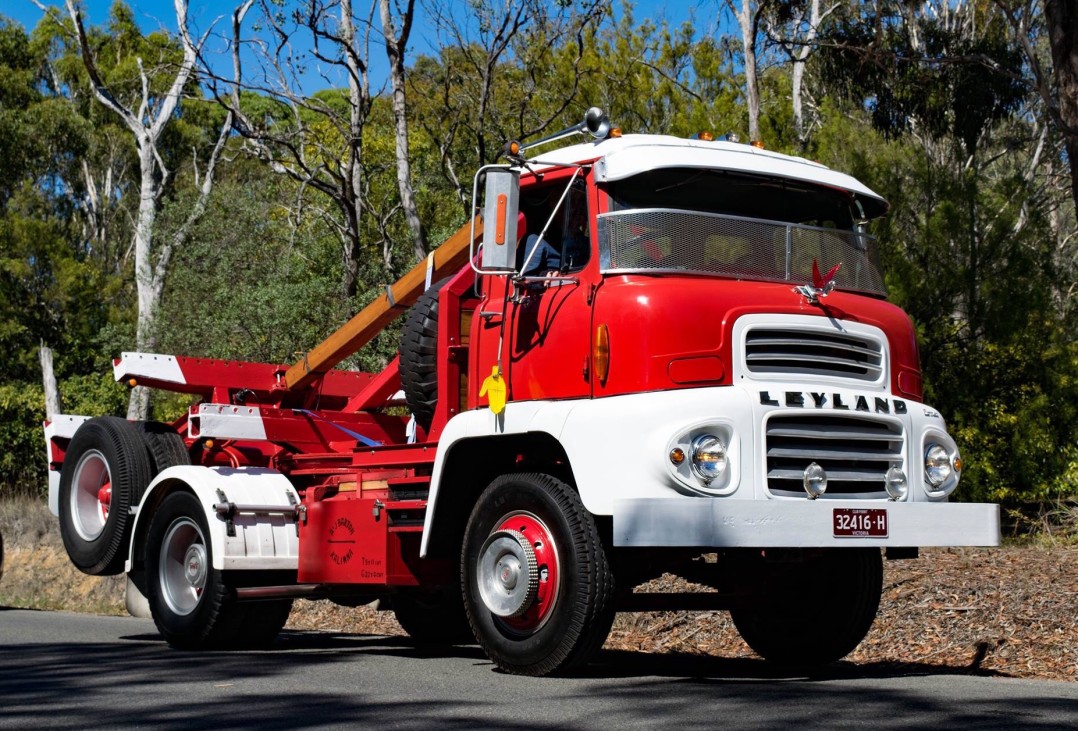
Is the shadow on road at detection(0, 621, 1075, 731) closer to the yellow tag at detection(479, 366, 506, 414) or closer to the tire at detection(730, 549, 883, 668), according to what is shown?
the tire at detection(730, 549, 883, 668)

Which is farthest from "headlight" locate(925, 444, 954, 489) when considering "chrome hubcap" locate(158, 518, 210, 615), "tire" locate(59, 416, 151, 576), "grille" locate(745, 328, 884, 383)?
"tire" locate(59, 416, 151, 576)

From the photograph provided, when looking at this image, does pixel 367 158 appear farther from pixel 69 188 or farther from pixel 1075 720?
pixel 1075 720

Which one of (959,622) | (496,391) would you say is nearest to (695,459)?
(496,391)

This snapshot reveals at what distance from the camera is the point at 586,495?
A: 7145 millimetres

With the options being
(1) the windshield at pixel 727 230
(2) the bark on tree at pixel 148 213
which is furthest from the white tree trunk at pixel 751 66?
(1) the windshield at pixel 727 230

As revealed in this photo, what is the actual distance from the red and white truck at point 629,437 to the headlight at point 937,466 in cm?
2

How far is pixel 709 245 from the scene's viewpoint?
7730 mm

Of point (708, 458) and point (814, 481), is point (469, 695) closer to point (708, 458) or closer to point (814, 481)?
point (708, 458)

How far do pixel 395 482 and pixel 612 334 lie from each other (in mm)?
2062

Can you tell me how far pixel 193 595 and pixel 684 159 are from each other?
485cm

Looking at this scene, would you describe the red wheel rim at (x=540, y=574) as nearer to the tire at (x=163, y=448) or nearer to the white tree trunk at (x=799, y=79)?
the tire at (x=163, y=448)

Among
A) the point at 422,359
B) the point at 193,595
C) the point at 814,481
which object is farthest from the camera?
the point at 193,595

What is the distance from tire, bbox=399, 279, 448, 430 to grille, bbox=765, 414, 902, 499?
2506mm

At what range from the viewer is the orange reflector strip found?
7406 mm
